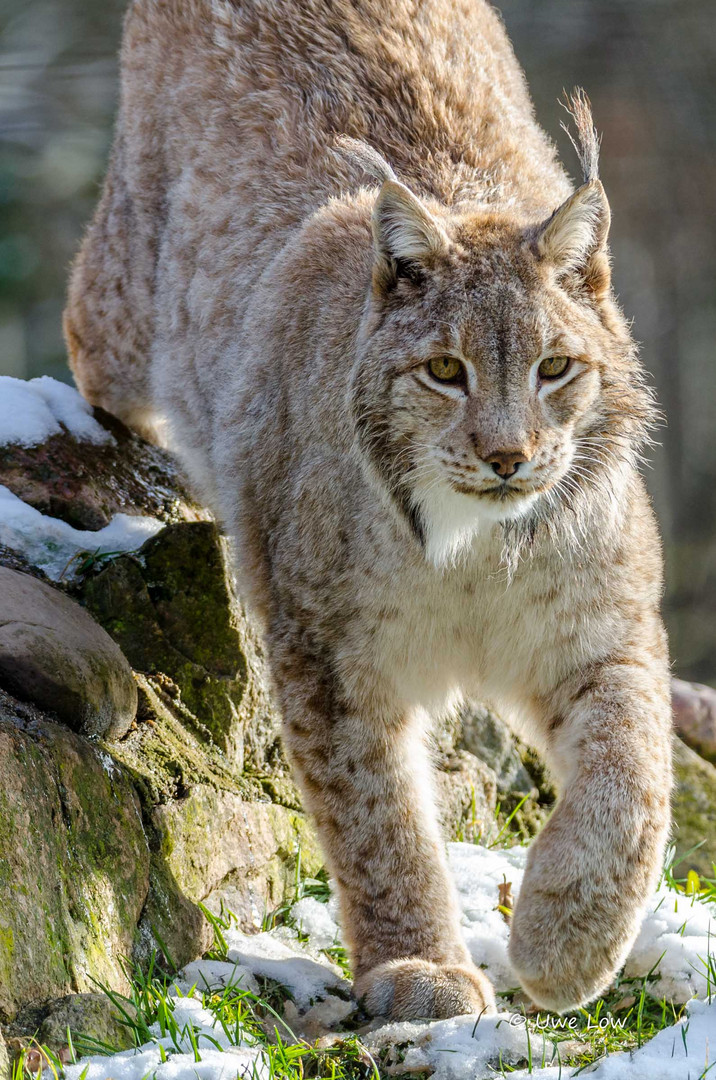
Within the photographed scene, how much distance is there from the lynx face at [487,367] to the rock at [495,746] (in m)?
1.80

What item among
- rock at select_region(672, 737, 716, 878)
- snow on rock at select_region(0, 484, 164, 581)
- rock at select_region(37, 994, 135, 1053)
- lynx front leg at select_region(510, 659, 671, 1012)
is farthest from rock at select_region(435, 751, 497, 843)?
rock at select_region(37, 994, 135, 1053)

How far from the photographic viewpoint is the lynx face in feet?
10.2

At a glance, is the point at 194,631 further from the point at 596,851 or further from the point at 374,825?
the point at 596,851

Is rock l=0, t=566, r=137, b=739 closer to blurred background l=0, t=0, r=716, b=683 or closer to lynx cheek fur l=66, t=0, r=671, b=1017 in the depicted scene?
lynx cheek fur l=66, t=0, r=671, b=1017

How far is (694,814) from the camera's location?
5.07 meters

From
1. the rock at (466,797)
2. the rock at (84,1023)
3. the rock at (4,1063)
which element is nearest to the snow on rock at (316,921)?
the rock at (466,797)

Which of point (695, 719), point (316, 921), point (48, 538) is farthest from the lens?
point (695, 719)

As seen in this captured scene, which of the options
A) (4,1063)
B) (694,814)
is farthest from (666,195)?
(4,1063)

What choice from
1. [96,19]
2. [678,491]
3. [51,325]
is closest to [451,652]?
[678,491]

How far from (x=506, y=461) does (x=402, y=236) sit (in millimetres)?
651

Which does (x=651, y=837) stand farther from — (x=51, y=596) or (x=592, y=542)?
(x=51, y=596)

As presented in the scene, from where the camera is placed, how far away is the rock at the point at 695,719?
5602 mm

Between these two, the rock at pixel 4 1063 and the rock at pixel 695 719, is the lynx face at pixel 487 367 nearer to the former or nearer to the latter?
the rock at pixel 4 1063

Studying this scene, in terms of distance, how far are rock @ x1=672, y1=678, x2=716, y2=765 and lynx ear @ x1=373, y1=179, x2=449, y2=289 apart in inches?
111
